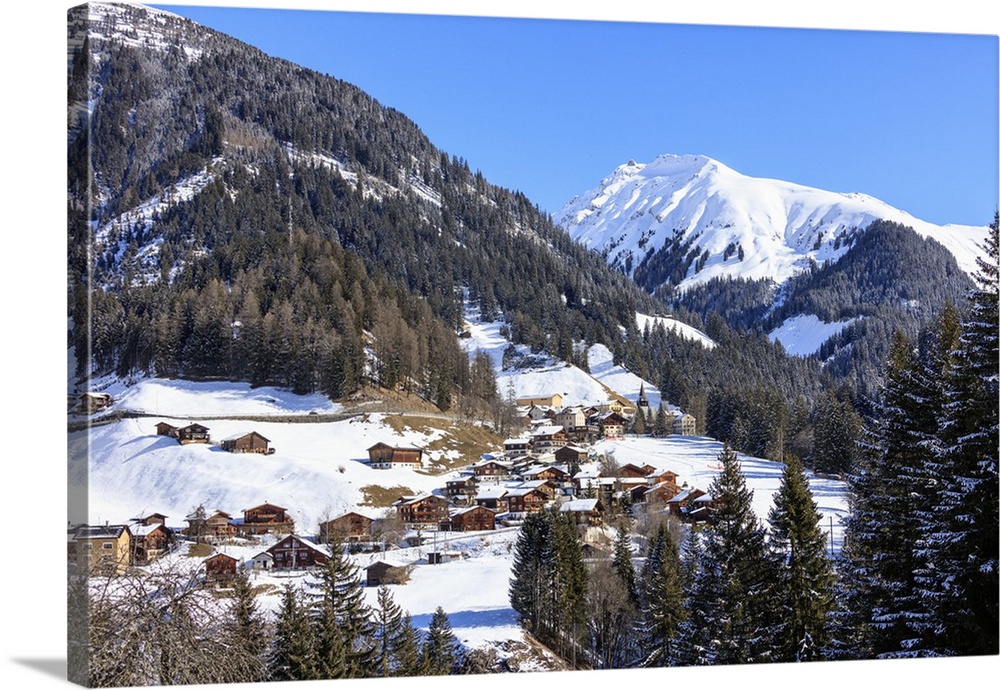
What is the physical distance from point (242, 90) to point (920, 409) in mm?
Answer: 39600

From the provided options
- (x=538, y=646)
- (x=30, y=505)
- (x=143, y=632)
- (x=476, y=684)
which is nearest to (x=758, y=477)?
(x=538, y=646)

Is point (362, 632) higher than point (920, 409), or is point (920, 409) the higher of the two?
point (920, 409)

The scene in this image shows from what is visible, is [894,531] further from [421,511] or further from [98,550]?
[421,511]

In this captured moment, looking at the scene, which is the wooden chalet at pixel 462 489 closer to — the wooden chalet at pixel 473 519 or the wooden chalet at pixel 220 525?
the wooden chalet at pixel 473 519

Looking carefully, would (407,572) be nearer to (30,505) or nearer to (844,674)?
(30,505)

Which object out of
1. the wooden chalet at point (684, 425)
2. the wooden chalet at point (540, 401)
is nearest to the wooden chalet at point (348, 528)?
the wooden chalet at point (540, 401)

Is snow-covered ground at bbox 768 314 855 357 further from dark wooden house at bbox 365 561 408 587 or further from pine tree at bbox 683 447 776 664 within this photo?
dark wooden house at bbox 365 561 408 587

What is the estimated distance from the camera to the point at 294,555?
21.7 m

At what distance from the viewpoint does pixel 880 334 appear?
30250mm

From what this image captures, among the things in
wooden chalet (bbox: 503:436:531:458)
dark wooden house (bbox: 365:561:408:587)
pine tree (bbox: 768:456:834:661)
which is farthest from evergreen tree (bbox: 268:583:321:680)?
wooden chalet (bbox: 503:436:531:458)

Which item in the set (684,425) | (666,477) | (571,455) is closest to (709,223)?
(684,425)

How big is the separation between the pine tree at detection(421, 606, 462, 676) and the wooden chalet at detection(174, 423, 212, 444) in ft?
30.8

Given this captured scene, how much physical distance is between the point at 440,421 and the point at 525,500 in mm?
5799

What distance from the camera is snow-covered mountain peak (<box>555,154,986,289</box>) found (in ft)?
89.8
